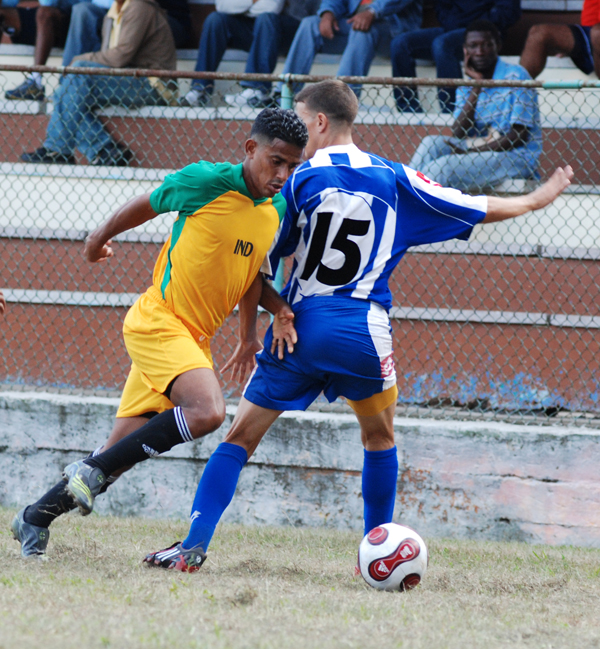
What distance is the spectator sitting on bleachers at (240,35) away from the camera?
24.4ft

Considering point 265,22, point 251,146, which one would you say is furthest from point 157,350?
point 265,22

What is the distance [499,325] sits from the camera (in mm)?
5918

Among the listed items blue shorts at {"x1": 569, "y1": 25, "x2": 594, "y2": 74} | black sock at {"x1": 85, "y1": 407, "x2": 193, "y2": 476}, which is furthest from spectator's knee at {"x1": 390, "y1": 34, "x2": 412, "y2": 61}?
black sock at {"x1": 85, "y1": 407, "x2": 193, "y2": 476}

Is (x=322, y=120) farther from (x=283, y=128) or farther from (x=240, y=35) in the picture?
(x=240, y=35)

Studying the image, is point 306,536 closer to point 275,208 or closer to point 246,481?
point 246,481

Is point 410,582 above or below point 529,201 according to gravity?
below

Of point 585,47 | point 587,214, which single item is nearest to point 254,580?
point 587,214

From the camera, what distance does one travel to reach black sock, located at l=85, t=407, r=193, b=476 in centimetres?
323

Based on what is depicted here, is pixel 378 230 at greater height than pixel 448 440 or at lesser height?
greater

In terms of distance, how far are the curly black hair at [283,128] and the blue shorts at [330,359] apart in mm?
711

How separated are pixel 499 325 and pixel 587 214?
3.36 feet

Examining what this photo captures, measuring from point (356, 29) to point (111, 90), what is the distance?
2355 mm

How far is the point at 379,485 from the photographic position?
3725 mm

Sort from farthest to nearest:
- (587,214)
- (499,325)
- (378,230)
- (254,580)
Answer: (499,325) → (587,214) → (378,230) → (254,580)
